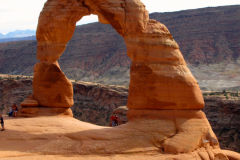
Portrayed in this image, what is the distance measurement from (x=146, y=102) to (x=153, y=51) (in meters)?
2.05

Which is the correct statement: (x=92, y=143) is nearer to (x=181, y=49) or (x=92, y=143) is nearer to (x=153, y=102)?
(x=153, y=102)

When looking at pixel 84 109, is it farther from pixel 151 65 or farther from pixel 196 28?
pixel 196 28

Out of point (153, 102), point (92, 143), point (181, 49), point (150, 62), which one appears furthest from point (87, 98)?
point (181, 49)

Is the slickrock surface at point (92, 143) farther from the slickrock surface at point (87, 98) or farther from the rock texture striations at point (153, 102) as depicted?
the slickrock surface at point (87, 98)

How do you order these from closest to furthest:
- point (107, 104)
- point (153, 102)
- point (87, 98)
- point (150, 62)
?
point (153, 102) → point (150, 62) → point (107, 104) → point (87, 98)

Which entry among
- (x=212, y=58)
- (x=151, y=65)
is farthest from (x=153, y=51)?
(x=212, y=58)

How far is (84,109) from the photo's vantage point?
135 ft

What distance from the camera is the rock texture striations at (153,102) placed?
1196 centimetres

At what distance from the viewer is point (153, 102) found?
12.9m

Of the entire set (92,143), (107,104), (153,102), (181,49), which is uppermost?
(153,102)

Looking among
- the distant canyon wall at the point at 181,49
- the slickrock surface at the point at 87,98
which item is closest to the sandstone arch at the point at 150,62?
the slickrock surface at the point at 87,98

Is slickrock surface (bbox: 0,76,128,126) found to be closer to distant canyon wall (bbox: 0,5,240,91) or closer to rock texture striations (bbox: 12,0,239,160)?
distant canyon wall (bbox: 0,5,240,91)

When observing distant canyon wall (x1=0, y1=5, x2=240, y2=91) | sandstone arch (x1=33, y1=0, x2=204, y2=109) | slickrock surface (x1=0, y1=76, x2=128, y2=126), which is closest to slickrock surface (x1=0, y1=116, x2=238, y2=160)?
sandstone arch (x1=33, y1=0, x2=204, y2=109)

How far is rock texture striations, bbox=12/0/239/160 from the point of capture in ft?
39.2
